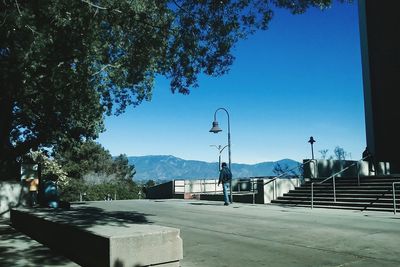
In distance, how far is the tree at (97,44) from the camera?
1054 cm

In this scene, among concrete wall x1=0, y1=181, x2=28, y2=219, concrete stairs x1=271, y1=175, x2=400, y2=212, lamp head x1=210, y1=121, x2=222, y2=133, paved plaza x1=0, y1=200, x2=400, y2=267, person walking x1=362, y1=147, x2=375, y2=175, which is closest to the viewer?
paved plaza x1=0, y1=200, x2=400, y2=267

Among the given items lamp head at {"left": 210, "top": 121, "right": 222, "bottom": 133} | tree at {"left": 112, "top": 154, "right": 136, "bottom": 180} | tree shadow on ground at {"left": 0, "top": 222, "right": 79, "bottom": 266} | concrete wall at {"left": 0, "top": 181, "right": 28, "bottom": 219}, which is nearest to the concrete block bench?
tree shadow on ground at {"left": 0, "top": 222, "right": 79, "bottom": 266}

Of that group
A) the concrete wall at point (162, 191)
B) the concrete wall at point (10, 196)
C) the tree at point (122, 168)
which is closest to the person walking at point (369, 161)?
the concrete wall at point (162, 191)

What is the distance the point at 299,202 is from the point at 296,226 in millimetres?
7977

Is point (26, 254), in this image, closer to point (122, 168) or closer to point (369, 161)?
point (369, 161)

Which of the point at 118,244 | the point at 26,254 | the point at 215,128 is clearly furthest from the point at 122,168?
the point at 118,244

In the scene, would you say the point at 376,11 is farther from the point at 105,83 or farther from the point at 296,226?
the point at 296,226

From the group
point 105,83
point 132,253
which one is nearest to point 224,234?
point 132,253

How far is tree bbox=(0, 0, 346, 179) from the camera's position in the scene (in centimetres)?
1054

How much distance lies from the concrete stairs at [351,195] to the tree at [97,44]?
Result: 811cm

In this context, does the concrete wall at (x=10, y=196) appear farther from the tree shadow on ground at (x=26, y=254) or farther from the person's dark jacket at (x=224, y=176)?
the person's dark jacket at (x=224, y=176)

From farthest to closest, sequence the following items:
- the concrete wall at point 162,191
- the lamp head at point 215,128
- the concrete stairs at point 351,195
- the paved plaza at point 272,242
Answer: the concrete wall at point 162,191, the lamp head at point 215,128, the concrete stairs at point 351,195, the paved plaza at point 272,242

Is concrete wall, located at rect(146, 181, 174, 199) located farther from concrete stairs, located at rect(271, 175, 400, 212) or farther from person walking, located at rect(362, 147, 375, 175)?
person walking, located at rect(362, 147, 375, 175)

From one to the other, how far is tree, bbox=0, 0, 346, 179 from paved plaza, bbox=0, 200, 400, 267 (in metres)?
4.76
